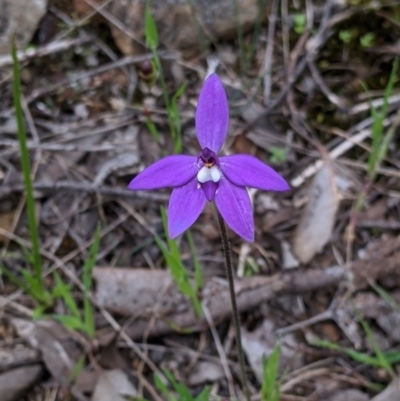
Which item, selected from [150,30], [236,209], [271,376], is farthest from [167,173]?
[271,376]

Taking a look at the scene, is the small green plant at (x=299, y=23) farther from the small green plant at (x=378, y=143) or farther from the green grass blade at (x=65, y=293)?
the green grass blade at (x=65, y=293)


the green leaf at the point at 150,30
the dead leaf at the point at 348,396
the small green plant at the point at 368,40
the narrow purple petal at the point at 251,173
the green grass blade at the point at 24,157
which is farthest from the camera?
the small green plant at the point at 368,40

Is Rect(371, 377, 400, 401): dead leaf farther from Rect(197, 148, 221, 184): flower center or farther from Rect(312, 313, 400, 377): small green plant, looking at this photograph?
Rect(197, 148, 221, 184): flower center

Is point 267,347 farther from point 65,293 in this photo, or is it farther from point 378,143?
point 378,143

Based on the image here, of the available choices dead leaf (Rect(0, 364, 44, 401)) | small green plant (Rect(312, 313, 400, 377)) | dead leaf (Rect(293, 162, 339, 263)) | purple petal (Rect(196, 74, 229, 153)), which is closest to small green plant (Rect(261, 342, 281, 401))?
small green plant (Rect(312, 313, 400, 377))

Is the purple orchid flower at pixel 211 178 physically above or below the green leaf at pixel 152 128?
above

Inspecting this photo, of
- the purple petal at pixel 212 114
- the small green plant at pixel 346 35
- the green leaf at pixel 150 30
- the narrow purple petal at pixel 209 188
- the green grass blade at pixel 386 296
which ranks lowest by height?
the green grass blade at pixel 386 296

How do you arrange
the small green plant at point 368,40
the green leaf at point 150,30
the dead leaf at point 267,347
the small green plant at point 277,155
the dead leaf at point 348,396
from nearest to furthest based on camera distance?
the green leaf at point 150,30
the dead leaf at point 348,396
the dead leaf at point 267,347
the small green plant at point 277,155
the small green plant at point 368,40

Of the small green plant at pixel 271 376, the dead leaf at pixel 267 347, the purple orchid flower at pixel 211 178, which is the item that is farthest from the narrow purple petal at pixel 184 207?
the dead leaf at pixel 267 347
